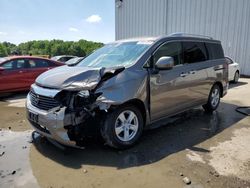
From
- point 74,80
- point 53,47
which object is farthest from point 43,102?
point 53,47

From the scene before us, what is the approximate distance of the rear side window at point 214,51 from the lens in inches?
251

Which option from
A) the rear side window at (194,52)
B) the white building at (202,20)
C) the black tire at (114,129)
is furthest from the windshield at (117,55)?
the white building at (202,20)

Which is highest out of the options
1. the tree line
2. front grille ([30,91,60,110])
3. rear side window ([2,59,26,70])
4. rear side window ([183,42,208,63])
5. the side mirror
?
the tree line

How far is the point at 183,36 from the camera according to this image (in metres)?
5.55

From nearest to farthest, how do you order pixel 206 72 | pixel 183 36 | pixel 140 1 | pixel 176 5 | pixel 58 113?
pixel 58 113 < pixel 183 36 < pixel 206 72 < pixel 176 5 < pixel 140 1

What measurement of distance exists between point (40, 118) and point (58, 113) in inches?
15.5

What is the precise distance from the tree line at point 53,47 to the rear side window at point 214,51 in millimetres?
64845

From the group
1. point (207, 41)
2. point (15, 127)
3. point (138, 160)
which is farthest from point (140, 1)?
point (138, 160)

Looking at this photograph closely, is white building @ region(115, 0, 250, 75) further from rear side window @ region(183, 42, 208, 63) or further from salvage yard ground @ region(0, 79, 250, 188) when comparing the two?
salvage yard ground @ region(0, 79, 250, 188)

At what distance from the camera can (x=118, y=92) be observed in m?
3.97

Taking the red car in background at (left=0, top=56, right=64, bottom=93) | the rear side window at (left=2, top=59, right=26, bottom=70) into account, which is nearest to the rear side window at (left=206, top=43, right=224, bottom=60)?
the red car in background at (left=0, top=56, right=64, bottom=93)

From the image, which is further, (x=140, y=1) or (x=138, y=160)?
(x=140, y=1)

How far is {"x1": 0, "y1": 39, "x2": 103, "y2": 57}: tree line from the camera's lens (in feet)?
239

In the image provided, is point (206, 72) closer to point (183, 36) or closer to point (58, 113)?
point (183, 36)
